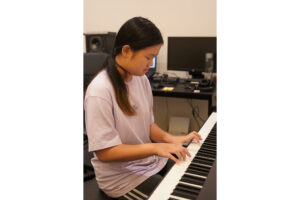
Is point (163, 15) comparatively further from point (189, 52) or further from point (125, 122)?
point (125, 122)

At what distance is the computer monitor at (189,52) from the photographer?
2754mm

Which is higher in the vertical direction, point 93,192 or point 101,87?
point 101,87

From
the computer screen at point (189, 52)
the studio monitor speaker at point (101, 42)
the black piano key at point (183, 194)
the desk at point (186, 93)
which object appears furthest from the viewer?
the studio monitor speaker at point (101, 42)

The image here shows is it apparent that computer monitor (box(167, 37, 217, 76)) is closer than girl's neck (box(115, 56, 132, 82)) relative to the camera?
No

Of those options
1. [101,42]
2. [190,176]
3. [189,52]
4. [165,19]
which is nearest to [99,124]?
[190,176]

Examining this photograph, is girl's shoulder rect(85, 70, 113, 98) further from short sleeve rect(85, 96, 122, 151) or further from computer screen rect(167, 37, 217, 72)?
computer screen rect(167, 37, 217, 72)

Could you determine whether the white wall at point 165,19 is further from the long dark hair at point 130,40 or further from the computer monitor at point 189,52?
the long dark hair at point 130,40

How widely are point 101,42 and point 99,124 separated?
7.20ft

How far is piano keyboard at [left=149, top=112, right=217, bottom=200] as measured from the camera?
2.62ft

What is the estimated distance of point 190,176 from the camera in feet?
2.96

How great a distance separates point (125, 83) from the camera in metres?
1.22

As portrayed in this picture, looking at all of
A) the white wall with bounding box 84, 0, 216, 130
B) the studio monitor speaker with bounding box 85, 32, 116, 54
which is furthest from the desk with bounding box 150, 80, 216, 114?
the studio monitor speaker with bounding box 85, 32, 116, 54

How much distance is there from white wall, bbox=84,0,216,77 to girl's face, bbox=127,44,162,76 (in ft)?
6.35

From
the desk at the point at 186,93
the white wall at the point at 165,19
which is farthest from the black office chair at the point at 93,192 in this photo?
the white wall at the point at 165,19
